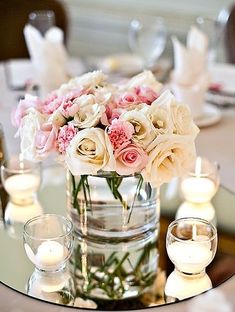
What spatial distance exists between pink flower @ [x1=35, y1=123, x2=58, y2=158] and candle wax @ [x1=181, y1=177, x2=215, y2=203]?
1.24 feet

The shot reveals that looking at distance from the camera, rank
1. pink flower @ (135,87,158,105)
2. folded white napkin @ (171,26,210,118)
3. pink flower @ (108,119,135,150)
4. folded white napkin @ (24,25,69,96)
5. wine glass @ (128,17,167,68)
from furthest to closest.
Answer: wine glass @ (128,17,167,68)
folded white napkin @ (24,25,69,96)
folded white napkin @ (171,26,210,118)
pink flower @ (135,87,158,105)
pink flower @ (108,119,135,150)

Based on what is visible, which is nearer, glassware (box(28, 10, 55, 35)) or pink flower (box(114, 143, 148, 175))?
pink flower (box(114, 143, 148, 175))

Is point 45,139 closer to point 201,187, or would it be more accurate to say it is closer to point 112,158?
point 112,158

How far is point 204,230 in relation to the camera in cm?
106

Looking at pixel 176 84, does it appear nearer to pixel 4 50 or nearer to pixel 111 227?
pixel 111 227

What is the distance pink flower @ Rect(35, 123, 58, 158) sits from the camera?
1026 millimetres

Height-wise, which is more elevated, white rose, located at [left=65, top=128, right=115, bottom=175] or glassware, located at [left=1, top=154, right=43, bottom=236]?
white rose, located at [left=65, top=128, right=115, bottom=175]

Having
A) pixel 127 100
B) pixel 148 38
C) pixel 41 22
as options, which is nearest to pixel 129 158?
pixel 127 100

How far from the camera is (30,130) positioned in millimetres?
1046

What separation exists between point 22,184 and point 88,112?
1.19 ft

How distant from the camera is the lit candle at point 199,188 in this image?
129cm

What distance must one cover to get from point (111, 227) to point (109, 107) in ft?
0.74

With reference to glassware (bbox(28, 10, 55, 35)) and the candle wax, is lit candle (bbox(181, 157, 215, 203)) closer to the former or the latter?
the candle wax

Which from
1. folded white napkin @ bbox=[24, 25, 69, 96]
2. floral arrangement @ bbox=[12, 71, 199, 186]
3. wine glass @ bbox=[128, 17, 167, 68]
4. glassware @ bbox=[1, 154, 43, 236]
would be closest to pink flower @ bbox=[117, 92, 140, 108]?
floral arrangement @ bbox=[12, 71, 199, 186]
